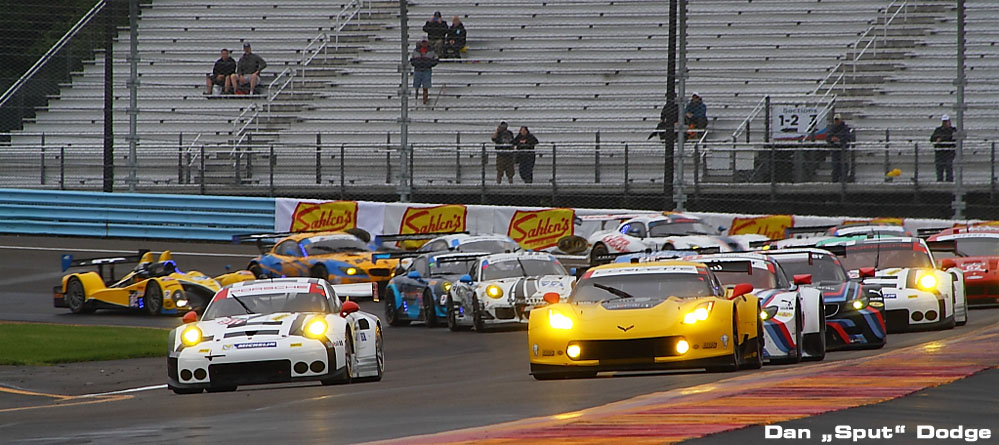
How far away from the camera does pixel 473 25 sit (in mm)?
36250

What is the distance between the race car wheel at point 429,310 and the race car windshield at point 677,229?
6.51m

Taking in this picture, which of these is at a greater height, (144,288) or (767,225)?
(767,225)

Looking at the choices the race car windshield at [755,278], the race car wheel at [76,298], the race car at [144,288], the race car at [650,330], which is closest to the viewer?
the race car at [650,330]

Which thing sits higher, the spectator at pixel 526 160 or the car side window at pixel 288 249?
the spectator at pixel 526 160

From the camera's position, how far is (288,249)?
25.1m

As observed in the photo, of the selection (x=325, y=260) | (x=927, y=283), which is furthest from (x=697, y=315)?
(x=325, y=260)

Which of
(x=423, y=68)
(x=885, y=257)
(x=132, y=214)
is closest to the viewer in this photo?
(x=885, y=257)

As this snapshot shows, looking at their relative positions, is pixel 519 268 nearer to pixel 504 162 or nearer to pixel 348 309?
pixel 348 309

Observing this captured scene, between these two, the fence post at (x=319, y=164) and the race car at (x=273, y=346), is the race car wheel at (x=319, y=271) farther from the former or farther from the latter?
the race car at (x=273, y=346)

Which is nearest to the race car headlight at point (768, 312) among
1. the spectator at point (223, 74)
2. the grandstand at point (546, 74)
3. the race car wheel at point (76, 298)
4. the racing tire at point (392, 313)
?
the racing tire at point (392, 313)

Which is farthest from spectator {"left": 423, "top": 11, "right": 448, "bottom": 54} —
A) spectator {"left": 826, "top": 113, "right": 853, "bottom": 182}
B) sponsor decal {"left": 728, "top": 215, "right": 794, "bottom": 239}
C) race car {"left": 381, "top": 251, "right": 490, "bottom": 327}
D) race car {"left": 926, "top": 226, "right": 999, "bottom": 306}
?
race car {"left": 926, "top": 226, "right": 999, "bottom": 306}

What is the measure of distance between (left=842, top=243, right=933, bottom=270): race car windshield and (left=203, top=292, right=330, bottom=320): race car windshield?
24.6 ft

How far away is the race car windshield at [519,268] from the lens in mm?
19500

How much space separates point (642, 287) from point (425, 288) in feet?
27.2
